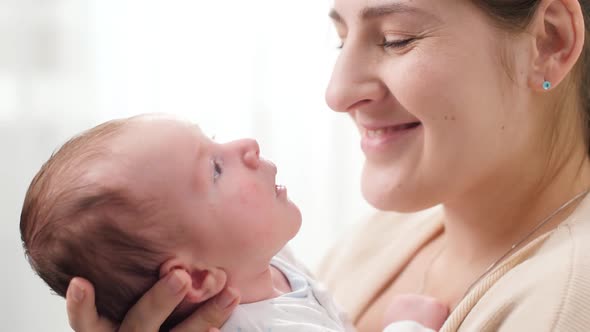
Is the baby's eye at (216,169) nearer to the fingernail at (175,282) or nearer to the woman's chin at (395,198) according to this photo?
the fingernail at (175,282)

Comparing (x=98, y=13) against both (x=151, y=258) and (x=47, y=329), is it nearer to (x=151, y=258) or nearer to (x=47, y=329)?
(x=47, y=329)

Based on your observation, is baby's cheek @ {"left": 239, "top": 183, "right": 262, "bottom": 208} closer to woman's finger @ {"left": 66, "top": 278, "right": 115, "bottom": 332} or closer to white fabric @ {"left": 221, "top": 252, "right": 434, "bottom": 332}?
white fabric @ {"left": 221, "top": 252, "right": 434, "bottom": 332}

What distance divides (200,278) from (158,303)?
0.32 feet

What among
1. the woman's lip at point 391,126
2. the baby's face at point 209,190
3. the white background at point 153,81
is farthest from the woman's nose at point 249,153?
the white background at point 153,81

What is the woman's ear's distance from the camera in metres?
1.42

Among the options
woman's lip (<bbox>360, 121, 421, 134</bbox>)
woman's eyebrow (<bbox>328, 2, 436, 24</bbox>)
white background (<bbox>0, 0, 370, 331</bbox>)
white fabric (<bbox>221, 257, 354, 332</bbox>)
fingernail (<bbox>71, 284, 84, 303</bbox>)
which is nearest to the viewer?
fingernail (<bbox>71, 284, 84, 303</bbox>)

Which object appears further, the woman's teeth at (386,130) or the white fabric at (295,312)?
the woman's teeth at (386,130)

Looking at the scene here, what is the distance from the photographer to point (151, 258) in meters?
1.21

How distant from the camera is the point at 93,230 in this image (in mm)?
1179

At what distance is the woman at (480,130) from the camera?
135 cm

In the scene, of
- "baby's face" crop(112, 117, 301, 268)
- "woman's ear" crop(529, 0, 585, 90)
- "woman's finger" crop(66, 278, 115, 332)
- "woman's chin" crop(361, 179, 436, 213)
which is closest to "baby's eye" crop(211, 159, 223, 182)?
"baby's face" crop(112, 117, 301, 268)

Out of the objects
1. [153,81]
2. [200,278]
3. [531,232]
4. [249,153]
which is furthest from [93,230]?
[153,81]

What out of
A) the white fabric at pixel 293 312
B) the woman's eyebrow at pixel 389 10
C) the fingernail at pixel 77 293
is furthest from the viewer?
the woman's eyebrow at pixel 389 10

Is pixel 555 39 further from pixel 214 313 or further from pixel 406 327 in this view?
pixel 214 313
